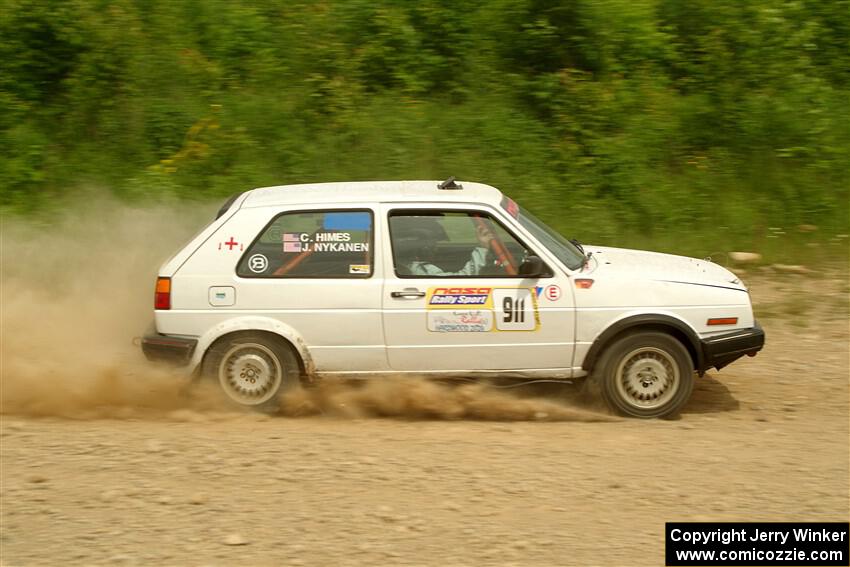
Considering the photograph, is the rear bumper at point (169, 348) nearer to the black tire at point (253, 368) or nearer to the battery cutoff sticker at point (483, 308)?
the black tire at point (253, 368)

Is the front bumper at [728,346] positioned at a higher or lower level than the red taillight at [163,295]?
lower

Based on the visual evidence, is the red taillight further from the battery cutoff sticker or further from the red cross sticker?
the battery cutoff sticker

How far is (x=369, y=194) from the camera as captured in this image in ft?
22.8

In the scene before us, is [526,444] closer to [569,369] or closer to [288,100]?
[569,369]

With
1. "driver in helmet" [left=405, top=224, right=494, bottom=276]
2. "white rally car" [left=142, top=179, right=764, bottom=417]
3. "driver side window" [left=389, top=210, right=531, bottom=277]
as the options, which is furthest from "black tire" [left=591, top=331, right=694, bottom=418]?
"driver in helmet" [left=405, top=224, right=494, bottom=276]

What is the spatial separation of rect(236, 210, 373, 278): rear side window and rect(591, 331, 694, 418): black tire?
1.90 m

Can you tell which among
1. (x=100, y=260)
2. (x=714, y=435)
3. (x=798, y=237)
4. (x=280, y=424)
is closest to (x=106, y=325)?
(x=100, y=260)

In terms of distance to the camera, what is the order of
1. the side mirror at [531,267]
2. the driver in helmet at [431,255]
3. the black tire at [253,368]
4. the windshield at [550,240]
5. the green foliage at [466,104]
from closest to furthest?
1. the side mirror at [531,267]
2. the driver in helmet at [431,255]
3. the black tire at [253,368]
4. the windshield at [550,240]
5. the green foliage at [466,104]

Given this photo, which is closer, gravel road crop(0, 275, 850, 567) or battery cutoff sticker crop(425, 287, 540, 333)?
gravel road crop(0, 275, 850, 567)

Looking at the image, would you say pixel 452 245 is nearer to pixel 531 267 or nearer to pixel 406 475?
pixel 531 267

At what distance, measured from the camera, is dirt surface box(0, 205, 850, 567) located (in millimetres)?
4891

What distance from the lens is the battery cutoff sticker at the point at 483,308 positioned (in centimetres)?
665

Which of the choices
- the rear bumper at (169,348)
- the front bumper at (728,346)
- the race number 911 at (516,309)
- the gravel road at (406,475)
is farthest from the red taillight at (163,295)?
the front bumper at (728,346)

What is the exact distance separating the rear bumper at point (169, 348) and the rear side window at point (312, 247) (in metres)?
0.63
